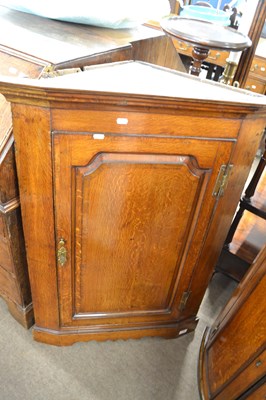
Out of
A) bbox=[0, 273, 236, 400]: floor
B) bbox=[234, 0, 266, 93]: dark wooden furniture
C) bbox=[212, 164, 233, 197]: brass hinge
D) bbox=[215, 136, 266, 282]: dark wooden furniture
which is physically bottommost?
bbox=[0, 273, 236, 400]: floor

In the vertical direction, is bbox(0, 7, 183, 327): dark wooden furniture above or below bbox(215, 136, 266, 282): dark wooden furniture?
above

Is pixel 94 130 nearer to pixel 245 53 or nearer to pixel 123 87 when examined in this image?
pixel 123 87

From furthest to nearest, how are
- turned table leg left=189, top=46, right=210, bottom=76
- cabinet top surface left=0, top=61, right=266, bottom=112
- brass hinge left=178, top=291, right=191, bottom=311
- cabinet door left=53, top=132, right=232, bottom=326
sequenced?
brass hinge left=178, top=291, right=191, bottom=311
turned table leg left=189, top=46, right=210, bottom=76
cabinet door left=53, top=132, right=232, bottom=326
cabinet top surface left=0, top=61, right=266, bottom=112

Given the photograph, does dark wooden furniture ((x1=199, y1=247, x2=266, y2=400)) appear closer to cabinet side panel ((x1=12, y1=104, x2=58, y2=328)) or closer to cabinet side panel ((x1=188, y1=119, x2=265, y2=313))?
cabinet side panel ((x1=188, y1=119, x2=265, y2=313))

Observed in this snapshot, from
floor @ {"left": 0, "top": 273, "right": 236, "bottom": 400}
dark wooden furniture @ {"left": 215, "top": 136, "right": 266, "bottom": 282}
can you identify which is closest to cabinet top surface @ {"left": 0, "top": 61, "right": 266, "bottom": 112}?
dark wooden furniture @ {"left": 215, "top": 136, "right": 266, "bottom": 282}

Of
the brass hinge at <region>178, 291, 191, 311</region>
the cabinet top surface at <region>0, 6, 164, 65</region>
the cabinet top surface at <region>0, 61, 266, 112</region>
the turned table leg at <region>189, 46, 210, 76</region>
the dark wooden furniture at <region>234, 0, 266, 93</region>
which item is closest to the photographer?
the cabinet top surface at <region>0, 61, 266, 112</region>

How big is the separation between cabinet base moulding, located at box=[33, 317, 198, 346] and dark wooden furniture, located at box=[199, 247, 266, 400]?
0.18m

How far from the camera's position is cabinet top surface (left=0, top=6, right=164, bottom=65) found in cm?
92

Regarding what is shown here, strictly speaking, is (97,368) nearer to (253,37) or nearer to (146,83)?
(146,83)

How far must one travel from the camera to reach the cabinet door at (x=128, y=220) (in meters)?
0.81

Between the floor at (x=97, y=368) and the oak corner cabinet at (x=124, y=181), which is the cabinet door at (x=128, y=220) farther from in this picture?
the floor at (x=97, y=368)

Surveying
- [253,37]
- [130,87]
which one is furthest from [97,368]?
[253,37]

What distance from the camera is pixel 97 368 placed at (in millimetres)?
1288

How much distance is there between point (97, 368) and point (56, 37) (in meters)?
1.23
